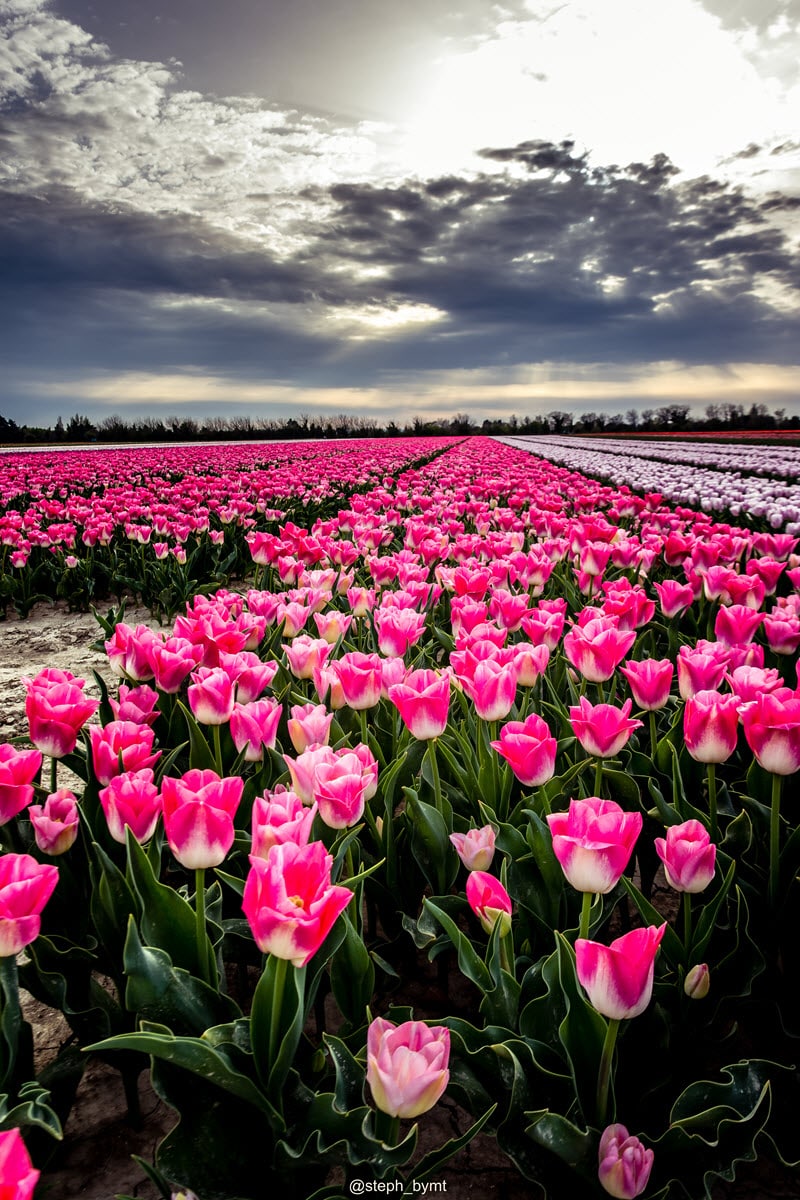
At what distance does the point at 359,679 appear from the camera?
1.86m

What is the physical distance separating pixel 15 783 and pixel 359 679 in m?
0.82

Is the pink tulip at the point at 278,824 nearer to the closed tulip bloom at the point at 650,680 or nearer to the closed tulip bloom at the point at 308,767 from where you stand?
the closed tulip bloom at the point at 308,767

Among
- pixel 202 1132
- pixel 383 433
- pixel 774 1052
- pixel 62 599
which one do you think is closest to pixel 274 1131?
pixel 202 1132

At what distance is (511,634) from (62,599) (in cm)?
519

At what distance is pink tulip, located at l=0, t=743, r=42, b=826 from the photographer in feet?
4.59

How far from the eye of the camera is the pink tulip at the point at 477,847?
59.1 inches

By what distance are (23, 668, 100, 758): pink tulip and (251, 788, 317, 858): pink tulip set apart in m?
0.76

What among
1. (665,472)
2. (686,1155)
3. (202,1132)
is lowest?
(686,1155)

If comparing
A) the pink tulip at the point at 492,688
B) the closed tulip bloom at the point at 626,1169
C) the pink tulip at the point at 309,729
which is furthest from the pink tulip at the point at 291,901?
the pink tulip at the point at 492,688

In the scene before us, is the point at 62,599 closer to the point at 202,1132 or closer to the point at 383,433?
the point at 202,1132

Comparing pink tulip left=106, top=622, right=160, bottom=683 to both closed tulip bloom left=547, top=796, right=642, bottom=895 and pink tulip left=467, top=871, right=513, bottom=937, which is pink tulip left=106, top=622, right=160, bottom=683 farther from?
closed tulip bloom left=547, top=796, right=642, bottom=895

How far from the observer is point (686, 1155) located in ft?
3.68

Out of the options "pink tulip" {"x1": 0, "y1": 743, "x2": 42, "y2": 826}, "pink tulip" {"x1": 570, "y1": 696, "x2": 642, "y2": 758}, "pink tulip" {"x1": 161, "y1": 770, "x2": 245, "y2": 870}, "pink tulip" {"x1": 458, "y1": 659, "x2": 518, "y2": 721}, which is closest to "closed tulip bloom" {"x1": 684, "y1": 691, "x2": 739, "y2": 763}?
"pink tulip" {"x1": 570, "y1": 696, "x2": 642, "y2": 758}

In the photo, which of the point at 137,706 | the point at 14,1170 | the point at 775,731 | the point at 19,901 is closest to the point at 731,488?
the point at 775,731
